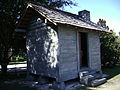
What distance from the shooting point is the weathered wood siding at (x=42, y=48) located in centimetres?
670

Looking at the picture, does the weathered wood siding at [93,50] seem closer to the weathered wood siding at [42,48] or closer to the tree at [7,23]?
the weathered wood siding at [42,48]

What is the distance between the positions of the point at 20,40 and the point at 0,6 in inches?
123

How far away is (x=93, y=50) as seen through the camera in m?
8.73

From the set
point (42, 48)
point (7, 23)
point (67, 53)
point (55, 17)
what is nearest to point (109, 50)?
point (67, 53)

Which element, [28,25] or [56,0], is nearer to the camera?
[28,25]

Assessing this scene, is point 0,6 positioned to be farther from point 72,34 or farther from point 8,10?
point 72,34

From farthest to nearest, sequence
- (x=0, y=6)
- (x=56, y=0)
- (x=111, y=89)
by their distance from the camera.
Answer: (x=56, y=0), (x=0, y=6), (x=111, y=89)

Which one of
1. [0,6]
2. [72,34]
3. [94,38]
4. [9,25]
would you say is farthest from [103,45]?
[0,6]

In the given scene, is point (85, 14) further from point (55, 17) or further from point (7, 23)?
point (7, 23)

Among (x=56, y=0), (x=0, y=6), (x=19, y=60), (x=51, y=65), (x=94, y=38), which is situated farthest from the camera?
Answer: (x=19, y=60)

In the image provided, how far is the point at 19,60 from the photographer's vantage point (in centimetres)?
2555

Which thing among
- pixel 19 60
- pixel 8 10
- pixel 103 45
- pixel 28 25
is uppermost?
pixel 8 10

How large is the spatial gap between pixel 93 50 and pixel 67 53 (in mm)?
2748

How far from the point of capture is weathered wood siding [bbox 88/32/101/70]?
842 centimetres
